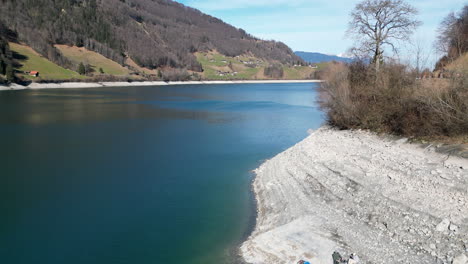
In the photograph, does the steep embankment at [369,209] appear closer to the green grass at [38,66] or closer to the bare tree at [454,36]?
the bare tree at [454,36]

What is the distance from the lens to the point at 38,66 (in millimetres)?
98000

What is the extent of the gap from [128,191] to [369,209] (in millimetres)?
10483

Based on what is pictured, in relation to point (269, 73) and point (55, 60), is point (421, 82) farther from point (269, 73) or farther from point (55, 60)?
point (269, 73)

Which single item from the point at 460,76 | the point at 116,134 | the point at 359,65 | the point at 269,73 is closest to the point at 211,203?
the point at 460,76

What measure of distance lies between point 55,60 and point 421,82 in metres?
118

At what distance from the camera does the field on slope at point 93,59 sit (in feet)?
400

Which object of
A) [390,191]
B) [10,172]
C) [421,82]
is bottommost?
[10,172]

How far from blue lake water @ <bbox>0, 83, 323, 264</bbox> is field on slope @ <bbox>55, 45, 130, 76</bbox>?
94.7m

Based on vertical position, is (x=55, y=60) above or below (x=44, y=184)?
above

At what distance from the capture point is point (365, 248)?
30.3 feet

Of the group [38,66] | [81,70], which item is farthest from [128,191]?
[81,70]

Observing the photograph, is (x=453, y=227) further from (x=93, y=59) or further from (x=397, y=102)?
(x=93, y=59)

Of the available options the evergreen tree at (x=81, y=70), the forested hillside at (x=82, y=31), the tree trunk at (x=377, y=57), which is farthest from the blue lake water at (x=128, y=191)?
the forested hillside at (x=82, y=31)

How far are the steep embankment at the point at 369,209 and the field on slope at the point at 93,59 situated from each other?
115234 millimetres
